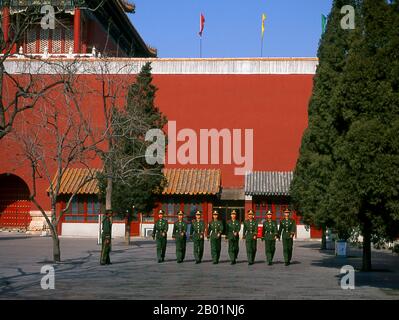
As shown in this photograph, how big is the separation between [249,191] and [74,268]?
18296mm

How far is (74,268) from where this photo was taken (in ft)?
51.9

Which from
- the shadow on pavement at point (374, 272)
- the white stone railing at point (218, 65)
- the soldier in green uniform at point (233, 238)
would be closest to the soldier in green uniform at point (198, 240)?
the soldier in green uniform at point (233, 238)

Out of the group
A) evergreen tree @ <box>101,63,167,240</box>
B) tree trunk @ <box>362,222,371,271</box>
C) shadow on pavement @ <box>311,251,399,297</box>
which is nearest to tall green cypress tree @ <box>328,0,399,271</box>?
shadow on pavement @ <box>311,251,399,297</box>

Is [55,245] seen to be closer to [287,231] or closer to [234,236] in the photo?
[234,236]

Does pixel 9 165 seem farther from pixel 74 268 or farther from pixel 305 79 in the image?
pixel 74 268

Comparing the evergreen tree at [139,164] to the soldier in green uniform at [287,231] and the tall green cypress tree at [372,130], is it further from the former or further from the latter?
the tall green cypress tree at [372,130]

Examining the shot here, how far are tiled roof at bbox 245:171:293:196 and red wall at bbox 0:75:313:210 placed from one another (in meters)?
0.55

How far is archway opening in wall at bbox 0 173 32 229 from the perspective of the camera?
3619 cm

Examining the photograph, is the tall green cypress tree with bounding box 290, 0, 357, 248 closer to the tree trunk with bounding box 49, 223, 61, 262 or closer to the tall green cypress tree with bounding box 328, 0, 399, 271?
the tall green cypress tree with bounding box 328, 0, 399, 271

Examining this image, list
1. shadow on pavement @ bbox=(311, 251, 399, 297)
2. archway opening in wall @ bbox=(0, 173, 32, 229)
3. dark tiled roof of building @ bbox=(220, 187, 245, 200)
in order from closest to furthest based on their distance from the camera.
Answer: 1. shadow on pavement @ bbox=(311, 251, 399, 297)
2. dark tiled roof of building @ bbox=(220, 187, 245, 200)
3. archway opening in wall @ bbox=(0, 173, 32, 229)

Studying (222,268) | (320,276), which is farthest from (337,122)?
(222,268)

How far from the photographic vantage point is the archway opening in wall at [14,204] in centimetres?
3619

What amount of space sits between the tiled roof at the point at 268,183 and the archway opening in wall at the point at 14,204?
42.6 ft

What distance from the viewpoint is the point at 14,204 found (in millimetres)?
36281
